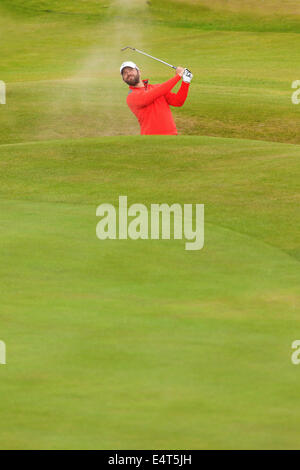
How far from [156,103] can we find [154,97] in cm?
33

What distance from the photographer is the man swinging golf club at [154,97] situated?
45.3 ft

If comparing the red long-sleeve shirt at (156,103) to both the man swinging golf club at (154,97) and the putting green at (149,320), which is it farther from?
the putting green at (149,320)

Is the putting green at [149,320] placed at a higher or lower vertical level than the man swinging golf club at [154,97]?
lower

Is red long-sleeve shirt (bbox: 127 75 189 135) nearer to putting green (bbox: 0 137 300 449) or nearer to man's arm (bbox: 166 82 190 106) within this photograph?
man's arm (bbox: 166 82 190 106)

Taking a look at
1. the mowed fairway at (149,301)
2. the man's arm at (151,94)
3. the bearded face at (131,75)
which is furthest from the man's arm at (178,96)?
the mowed fairway at (149,301)

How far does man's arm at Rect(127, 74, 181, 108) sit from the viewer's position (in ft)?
45.4

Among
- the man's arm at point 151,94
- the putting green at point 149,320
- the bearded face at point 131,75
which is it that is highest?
the bearded face at point 131,75

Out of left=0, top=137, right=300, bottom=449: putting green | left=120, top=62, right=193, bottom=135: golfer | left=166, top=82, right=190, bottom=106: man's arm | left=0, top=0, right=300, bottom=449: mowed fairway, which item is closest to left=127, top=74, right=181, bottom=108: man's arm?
left=120, top=62, right=193, bottom=135: golfer

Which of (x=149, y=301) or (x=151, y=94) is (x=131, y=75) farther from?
(x=149, y=301)

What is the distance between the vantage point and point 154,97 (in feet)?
45.9

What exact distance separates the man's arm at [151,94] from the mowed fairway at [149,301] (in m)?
0.72
